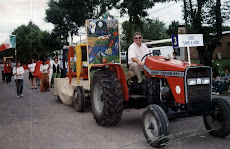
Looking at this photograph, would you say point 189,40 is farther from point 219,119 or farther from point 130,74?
point 219,119

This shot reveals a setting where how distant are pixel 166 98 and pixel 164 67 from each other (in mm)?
624

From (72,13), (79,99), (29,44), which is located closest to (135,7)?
(72,13)

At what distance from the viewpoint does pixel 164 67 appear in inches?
180

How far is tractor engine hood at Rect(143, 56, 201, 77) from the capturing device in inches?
171

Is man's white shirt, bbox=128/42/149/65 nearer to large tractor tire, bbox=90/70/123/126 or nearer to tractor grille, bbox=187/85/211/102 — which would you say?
large tractor tire, bbox=90/70/123/126

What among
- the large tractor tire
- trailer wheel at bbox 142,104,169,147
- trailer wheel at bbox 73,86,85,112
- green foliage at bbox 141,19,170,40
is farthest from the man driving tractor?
green foliage at bbox 141,19,170,40

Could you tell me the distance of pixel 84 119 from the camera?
6.60 meters

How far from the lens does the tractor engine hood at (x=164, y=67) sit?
4.33 meters

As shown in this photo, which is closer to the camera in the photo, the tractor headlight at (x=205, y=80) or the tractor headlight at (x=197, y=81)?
the tractor headlight at (x=197, y=81)

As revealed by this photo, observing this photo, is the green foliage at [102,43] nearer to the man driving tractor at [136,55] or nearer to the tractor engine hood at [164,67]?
the man driving tractor at [136,55]

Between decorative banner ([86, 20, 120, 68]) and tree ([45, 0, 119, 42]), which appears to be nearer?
decorative banner ([86, 20, 120, 68])

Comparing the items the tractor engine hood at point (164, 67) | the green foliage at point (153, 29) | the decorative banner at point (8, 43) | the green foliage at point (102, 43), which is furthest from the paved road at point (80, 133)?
the green foliage at point (153, 29)

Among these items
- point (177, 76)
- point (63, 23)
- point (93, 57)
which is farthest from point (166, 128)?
point (63, 23)

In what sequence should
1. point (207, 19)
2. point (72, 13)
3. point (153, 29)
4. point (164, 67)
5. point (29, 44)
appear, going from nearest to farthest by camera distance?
point (164, 67) < point (207, 19) < point (72, 13) < point (29, 44) < point (153, 29)
